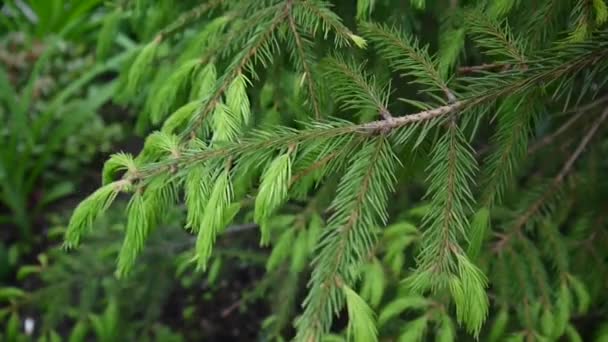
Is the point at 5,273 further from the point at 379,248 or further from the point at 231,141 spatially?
the point at 231,141

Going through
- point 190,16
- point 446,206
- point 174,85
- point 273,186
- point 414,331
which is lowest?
point 414,331

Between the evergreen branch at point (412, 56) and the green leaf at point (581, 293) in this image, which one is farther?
the green leaf at point (581, 293)

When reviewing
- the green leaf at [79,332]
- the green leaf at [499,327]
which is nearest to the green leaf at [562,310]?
the green leaf at [499,327]

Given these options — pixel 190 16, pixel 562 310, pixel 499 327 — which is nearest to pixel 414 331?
pixel 499 327

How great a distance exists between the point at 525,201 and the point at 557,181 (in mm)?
97

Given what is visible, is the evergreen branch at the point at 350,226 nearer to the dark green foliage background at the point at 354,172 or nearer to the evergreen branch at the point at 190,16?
the dark green foliage background at the point at 354,172

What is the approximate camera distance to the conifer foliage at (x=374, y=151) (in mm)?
951

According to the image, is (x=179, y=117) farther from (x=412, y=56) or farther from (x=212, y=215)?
(x=412, y=56)

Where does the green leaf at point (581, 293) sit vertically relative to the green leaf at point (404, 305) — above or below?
below

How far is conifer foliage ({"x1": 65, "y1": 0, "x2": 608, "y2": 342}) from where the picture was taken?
0.95 m

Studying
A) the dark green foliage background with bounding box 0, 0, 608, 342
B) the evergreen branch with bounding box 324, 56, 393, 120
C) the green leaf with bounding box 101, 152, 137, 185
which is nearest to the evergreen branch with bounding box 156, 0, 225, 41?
the dark green foliage background with bounding box 0, 0, 608, 342

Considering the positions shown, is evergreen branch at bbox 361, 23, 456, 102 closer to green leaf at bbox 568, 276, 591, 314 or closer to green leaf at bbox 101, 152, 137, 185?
green leaf at bbox 101, 152, 137, 185

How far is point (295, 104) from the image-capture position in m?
1.37

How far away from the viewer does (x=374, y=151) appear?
97cm
